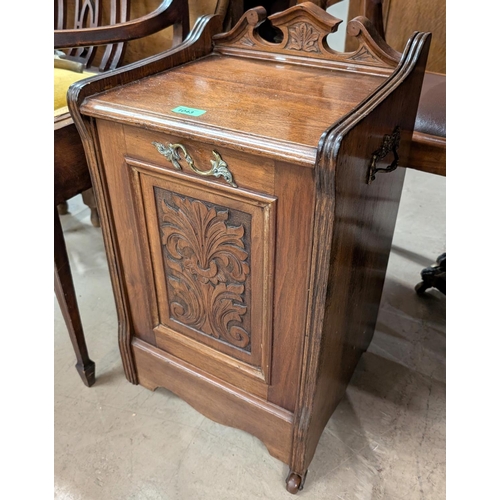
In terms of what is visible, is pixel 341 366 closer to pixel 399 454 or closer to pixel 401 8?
pixel 399 454

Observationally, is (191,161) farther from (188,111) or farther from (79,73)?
(79,73)

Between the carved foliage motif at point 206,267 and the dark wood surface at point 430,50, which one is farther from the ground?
the dark wood surface at point 430,50

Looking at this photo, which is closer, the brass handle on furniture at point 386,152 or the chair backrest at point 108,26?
the brass handle on furniture at point 386,152

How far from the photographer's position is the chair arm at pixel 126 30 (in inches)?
38.2

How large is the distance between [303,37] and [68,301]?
2.62 feet

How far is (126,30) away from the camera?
104 centimetres

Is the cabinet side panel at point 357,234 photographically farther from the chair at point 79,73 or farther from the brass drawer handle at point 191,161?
the chair at point 79,73

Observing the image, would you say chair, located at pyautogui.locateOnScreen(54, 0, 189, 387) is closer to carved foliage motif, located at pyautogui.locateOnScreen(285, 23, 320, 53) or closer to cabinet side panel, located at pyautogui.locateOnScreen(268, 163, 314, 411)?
carved foliage motif, located at pyautogui.locateOnScreen(285, 23, 320, 53)

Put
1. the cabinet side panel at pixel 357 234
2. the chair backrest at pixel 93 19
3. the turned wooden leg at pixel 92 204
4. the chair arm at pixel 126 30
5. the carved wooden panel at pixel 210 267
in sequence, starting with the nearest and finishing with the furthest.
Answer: the cabinet side panel at pixel 357 234, the carved wooden panel at pixel 210 267, the chair arm at pixel 126 30, the chair backrest at pixel 93 19, the turned wooden leg at pixel 92 204

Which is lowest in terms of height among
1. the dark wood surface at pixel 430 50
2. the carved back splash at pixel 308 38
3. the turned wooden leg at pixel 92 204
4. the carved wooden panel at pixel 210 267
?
the turned wooden leg at pixel 92 204

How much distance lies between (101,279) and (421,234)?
1.22 m

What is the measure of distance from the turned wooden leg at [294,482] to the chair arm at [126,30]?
1.00 meters

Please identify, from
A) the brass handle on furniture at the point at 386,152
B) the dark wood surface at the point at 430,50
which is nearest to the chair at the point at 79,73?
the dark wood surface at the point at 430,50

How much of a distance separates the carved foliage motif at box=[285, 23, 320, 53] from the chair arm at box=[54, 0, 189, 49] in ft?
1.02
